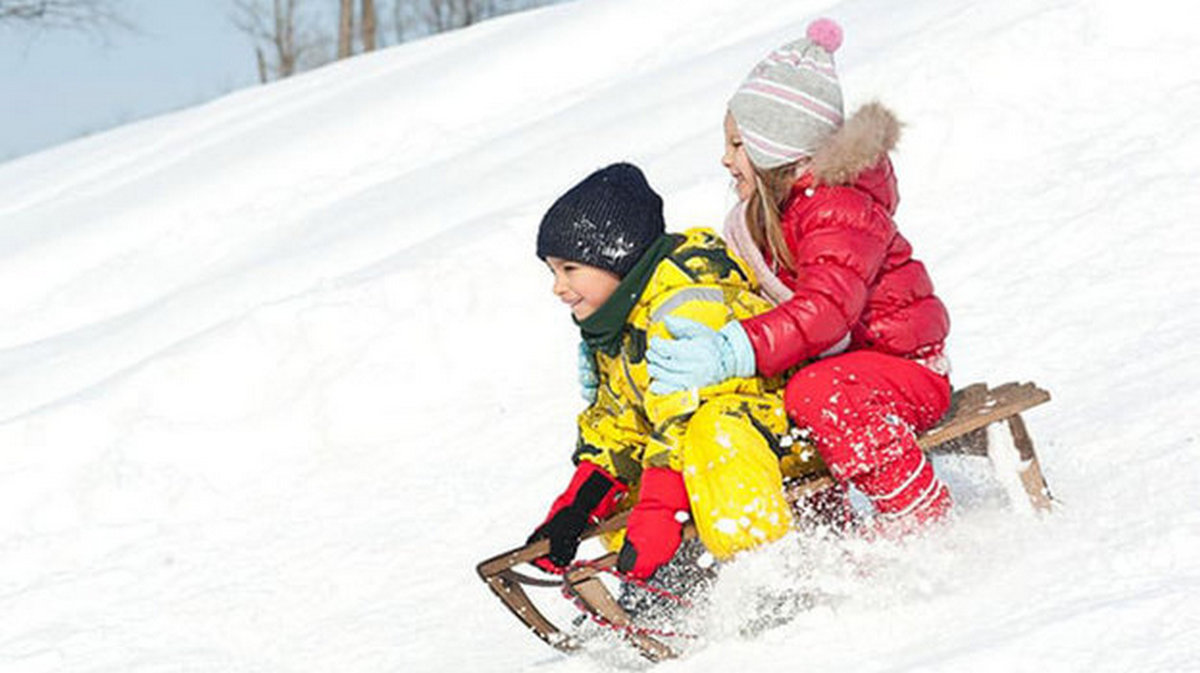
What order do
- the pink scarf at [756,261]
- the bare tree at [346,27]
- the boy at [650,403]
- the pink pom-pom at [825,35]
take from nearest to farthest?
the boy at [650,403] < the pink scarf at [756,261] < the pink pom-pom at [825,35] < the bare tree at [346,27]

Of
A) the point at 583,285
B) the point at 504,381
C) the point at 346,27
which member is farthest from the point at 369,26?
the point at 583,285

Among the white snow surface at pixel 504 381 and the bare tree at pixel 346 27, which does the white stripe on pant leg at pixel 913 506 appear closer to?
the white snow surface at pixel 504 381

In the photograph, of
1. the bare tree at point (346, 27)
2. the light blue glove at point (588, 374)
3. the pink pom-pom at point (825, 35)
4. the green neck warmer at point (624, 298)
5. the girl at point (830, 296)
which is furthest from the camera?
the bare tree at point (346, 27)

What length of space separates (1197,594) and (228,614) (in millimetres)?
3051

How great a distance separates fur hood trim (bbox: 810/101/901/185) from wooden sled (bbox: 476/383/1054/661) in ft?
1.93

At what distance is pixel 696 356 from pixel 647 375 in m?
0.24

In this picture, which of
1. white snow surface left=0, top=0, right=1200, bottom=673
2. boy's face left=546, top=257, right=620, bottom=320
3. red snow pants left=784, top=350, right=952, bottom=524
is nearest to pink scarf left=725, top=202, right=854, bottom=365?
red snow pants left=784, top=350, right=952, bottom=524

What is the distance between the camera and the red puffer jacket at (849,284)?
11.0 feet

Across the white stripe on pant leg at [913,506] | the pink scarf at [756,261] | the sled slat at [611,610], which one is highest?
the pink scarf at [756,261]

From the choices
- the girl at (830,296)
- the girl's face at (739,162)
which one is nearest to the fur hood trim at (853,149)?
the girl at (830,296)

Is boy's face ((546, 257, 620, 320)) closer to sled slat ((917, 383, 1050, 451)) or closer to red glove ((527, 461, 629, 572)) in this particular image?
red glove ((527, 461, 629, 572))

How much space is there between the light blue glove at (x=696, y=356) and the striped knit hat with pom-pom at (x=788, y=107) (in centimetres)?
53

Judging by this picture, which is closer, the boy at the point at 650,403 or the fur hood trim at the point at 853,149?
the boy at the point at 650,403

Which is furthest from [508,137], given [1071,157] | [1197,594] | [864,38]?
[1197,594]
